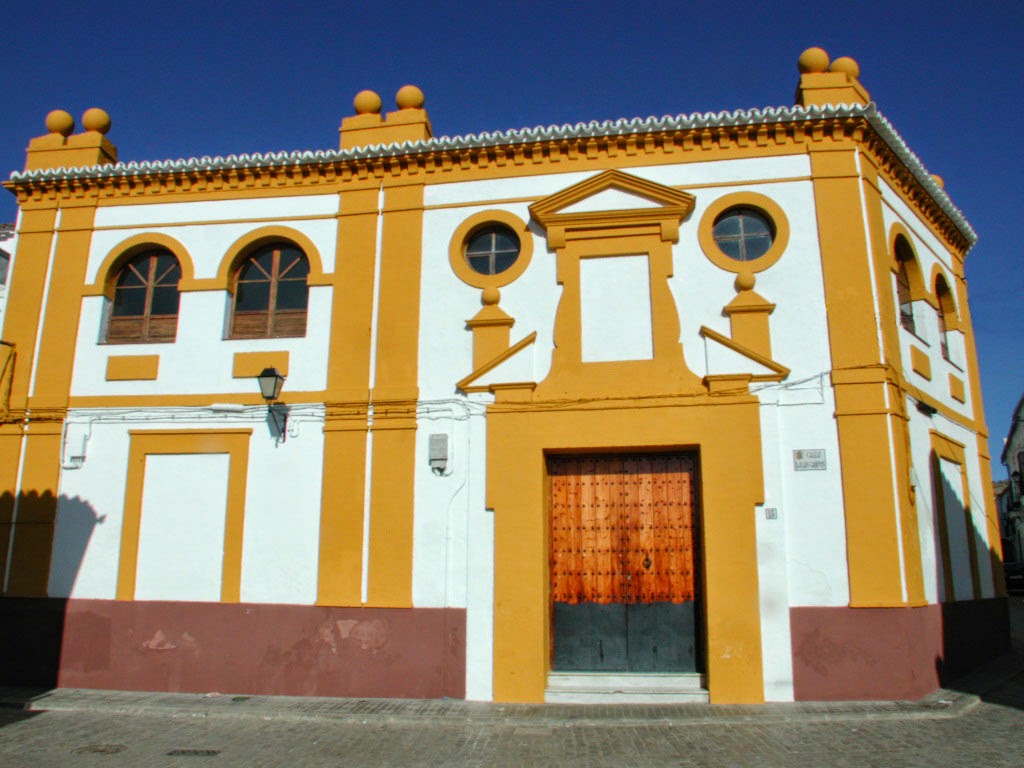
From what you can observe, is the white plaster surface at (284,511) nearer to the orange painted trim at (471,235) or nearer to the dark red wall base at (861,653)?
the orange painted trim at (471,235)

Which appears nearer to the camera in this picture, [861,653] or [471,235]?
[861,653]

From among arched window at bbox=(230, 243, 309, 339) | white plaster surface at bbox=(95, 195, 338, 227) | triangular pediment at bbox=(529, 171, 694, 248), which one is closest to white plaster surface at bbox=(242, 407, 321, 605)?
arched window at bbox=(230, 243, 309, 339)

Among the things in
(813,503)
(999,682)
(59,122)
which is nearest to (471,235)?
(813,503)

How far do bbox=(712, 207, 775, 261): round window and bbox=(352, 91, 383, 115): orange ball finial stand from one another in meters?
4.70

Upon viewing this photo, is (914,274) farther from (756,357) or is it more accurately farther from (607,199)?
(607,199)

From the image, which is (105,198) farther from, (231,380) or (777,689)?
(777,689)

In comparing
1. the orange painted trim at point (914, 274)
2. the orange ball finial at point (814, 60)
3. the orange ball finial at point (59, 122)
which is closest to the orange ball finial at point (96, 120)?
the orange ball finial at point (59, 122)

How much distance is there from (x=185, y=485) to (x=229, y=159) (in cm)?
417

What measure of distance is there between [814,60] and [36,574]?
11241 mm

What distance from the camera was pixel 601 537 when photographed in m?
8.92

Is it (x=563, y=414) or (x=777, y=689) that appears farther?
(x=563, y=414)

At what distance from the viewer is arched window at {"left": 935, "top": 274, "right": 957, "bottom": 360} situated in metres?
11.3

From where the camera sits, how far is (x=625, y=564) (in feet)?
29.0

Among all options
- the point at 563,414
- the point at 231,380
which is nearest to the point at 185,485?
the point at 231,380
